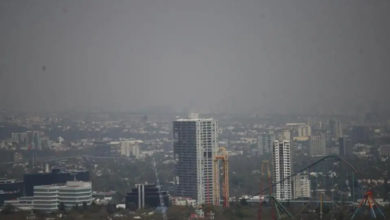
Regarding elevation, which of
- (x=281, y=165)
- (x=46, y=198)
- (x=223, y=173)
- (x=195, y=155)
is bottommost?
(x=46, y=198)

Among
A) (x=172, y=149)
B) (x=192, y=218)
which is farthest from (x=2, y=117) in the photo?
(x=192, y=218)

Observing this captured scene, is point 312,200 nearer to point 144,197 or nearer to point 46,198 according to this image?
point 144,197

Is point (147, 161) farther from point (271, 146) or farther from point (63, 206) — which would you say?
point (63, 206)

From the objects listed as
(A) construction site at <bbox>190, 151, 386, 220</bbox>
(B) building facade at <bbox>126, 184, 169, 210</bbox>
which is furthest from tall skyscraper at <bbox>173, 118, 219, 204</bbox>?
(B) building facade at <bbox>126, 184, 169, 210</bbox>

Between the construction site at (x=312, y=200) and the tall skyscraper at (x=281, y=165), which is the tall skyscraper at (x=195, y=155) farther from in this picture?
the tall skyscraper at (x=281, y=165)

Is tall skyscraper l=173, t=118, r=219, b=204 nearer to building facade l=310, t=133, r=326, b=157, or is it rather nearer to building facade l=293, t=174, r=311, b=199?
building facade l=293, t=174, r=311, b=199

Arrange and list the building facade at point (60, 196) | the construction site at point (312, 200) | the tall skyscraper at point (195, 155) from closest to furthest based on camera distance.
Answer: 1. the construction site at point (312, 200)
2. the building facade at point (60, 196)
3. the tall skyscraper at point (195, 155)

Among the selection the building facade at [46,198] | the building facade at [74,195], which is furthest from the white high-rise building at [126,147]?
the building facade at [46,198]

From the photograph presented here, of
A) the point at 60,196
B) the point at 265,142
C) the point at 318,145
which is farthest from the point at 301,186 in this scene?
the point at 265,142
